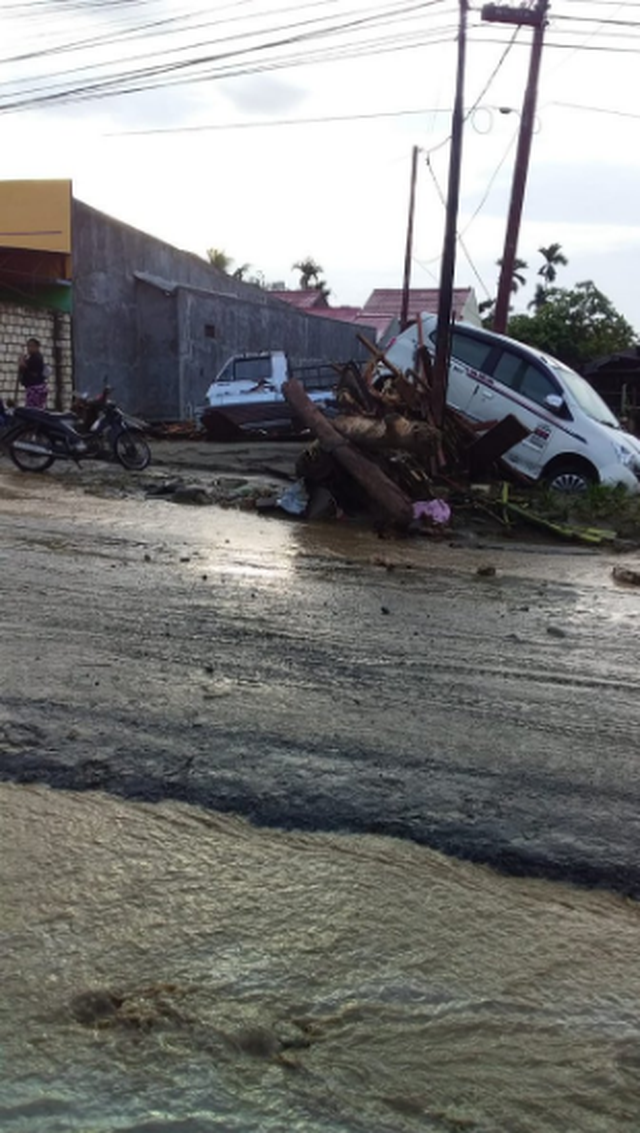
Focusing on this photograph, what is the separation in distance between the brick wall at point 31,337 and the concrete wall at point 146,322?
1.20ft

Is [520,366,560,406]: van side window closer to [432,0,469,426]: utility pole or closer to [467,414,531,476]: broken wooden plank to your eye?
[467,414,531,476]: broken wooden plank

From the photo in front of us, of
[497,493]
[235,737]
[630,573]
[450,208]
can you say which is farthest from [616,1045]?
[450,208]

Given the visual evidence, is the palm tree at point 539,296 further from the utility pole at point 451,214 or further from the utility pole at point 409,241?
the utility pole at point 451,214

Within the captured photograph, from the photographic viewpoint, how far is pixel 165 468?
13258mm

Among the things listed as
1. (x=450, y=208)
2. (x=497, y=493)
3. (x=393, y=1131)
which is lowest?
(x=393, y=1131)

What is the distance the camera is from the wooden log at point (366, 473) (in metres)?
9.11

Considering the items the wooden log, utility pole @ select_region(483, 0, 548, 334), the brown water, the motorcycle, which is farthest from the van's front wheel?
the brown water

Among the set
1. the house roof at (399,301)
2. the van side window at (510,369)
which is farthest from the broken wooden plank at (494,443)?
the house roof at (399,301)

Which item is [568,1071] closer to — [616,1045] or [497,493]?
[616,1045]

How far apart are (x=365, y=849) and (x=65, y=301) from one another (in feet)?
63.2

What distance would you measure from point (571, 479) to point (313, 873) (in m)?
8.77

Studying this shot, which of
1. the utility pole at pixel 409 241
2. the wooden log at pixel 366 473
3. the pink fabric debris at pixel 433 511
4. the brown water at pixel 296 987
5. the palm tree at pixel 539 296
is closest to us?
the brown water at pixel 296 987

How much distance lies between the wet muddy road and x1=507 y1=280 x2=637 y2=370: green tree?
35.8m

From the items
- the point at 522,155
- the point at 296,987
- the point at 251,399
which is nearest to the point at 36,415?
the point at 251,399
